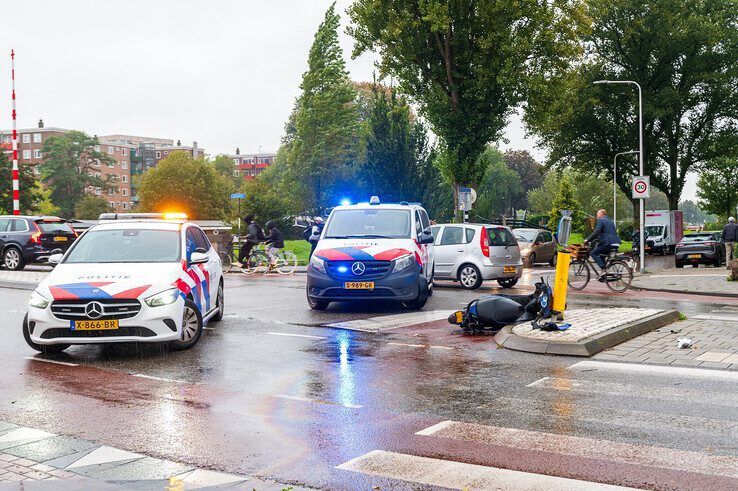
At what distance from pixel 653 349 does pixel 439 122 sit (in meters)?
29.2

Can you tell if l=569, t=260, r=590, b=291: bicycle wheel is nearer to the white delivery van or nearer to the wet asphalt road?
the wet asphalt road

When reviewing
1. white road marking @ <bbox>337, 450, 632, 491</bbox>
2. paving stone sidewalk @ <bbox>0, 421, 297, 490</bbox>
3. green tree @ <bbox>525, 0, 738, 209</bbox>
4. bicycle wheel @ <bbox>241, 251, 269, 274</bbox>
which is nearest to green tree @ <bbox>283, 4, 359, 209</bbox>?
green tree @ <bbox>525, 0, 738, 209</bbox>

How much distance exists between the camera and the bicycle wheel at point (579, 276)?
19969 millimetres

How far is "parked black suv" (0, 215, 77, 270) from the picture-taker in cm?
2602

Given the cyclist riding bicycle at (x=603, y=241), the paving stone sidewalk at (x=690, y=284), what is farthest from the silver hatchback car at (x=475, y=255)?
the paving stone sidewalk at (x=690, y=284)

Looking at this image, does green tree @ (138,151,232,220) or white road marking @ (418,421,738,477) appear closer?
white road marking @ (418,421,738,477)

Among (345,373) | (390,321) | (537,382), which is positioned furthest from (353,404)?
(390,321)

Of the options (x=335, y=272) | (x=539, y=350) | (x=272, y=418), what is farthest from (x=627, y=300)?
(x=272, y=418)

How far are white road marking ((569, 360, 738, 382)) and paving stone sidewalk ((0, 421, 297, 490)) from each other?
482 cm

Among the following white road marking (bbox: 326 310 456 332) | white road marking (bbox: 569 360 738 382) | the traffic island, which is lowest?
white road marking (bbox: 569 360 738 382)

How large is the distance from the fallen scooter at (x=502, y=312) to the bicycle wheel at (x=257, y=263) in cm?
1424

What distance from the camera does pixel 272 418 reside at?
6535 mm

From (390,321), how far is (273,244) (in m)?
12.6

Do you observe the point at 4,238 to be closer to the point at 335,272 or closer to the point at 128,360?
the point at 335,272
